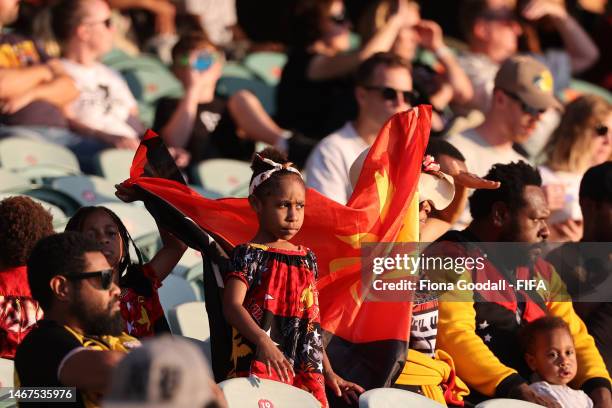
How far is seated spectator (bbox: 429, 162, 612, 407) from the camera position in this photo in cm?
554

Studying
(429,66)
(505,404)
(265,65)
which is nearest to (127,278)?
(505,404)

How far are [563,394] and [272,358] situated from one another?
1.60 m

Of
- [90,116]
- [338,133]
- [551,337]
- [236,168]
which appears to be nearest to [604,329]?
[551,337]

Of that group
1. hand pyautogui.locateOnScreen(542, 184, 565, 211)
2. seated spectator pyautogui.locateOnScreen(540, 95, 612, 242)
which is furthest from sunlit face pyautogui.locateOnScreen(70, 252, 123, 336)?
seated spectator pyautogui.locateOnScreen(540, 95, 612, 242)

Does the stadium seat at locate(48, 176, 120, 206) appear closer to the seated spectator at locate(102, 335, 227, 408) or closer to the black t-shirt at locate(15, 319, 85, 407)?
the black t-shirt at locate(15, 319, 85, 407)

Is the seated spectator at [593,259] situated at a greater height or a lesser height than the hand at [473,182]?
lesser

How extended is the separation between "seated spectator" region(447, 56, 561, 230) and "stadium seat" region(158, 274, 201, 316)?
6.95ft

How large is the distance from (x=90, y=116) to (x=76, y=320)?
4.43 meters

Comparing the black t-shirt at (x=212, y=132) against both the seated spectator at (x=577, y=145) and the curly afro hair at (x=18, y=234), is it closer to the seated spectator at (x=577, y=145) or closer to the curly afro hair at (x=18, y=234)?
the seated spectator at (x=577, y=145)

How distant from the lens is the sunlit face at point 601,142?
25.4 feet

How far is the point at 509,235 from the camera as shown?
595 cm

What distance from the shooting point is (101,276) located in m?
4.01

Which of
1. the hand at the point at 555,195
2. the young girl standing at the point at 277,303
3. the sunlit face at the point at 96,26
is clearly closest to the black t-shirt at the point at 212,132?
the sunlit face at the point at 96,26

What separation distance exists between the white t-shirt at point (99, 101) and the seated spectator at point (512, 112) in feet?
7.09
